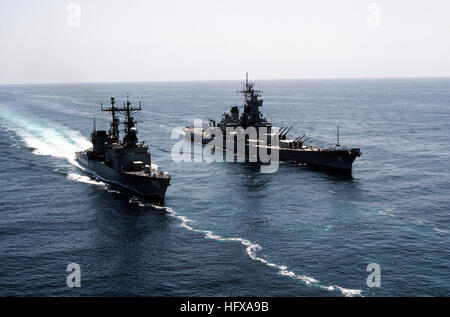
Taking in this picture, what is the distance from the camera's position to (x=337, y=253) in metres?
42.4

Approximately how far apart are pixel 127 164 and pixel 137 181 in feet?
18.9

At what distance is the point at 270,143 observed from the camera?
9675cm

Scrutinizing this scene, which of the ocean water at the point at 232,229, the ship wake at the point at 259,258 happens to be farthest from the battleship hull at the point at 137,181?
the ship wake at the point at 259,258

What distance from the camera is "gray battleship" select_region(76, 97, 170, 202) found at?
60.4 m

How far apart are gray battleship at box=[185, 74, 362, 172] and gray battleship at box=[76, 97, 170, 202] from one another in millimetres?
31586

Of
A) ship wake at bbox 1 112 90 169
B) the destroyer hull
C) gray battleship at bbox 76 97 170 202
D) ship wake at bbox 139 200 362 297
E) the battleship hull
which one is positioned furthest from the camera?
ship wake at bbox 1 112 90 169

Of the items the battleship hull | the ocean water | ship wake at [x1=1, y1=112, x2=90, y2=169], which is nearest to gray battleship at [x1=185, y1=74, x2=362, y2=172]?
the ocean water

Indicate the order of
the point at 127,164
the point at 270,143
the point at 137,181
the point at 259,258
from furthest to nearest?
1. the point at 270,143
2. the point at 127,164
3. the point at 137,181
4. the point at 259,258

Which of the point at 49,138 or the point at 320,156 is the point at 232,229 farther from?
the point at 49,138

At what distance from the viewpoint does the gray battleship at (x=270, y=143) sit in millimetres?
79938

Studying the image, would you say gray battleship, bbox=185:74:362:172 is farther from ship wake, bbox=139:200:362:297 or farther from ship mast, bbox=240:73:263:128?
ship wake, bbox=139:200:362:297

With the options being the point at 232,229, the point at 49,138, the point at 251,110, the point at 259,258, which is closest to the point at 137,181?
the point at 232,229

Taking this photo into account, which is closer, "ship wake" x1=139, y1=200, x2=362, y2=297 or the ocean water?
"ship wake" x1=139, y1=200, x2=362, y2=297
